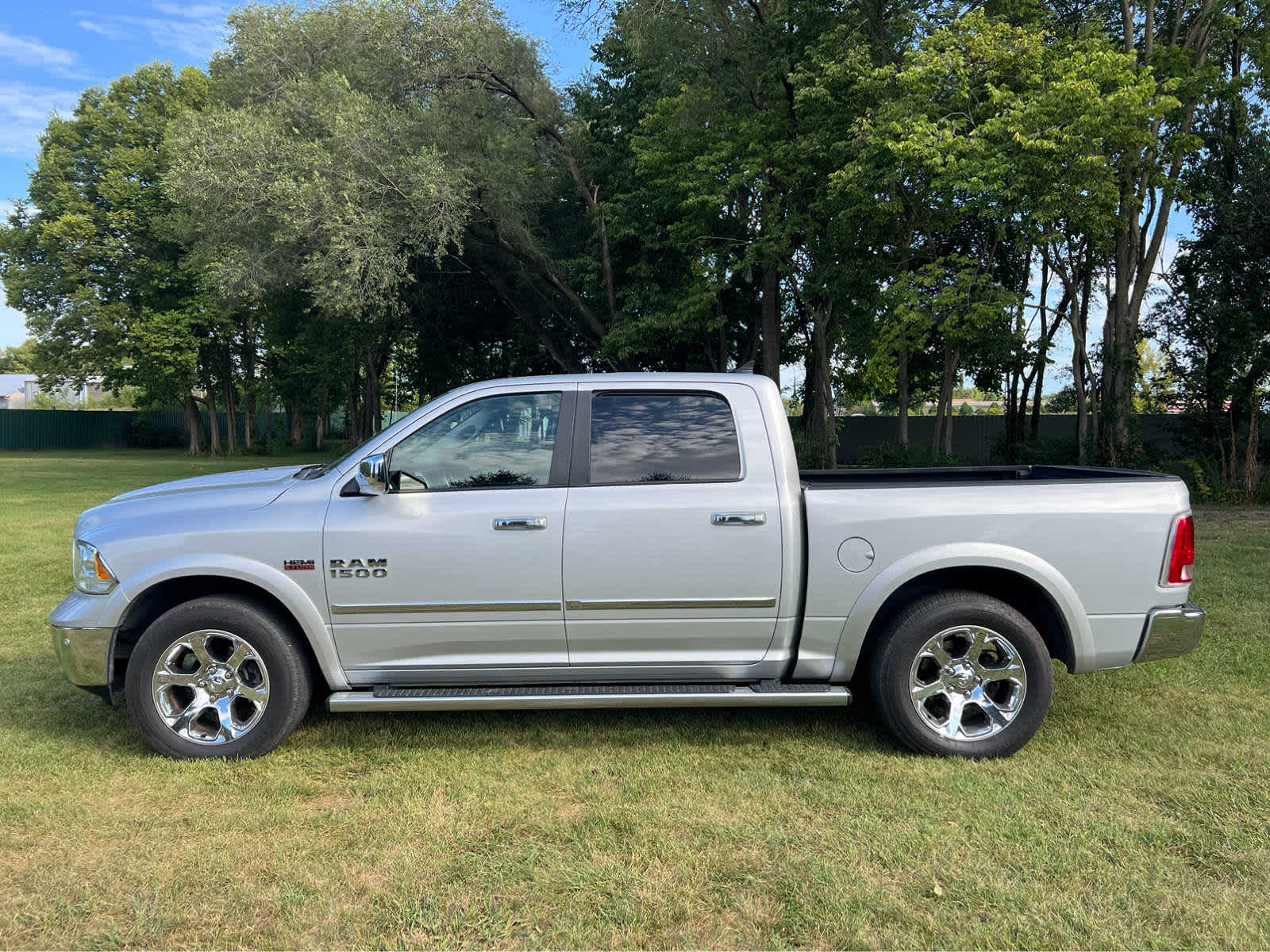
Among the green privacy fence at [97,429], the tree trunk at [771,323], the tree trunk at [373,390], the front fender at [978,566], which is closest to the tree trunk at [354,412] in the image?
the tree trunk at [373,390]

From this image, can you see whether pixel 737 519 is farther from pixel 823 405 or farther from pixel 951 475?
pixel 823 405

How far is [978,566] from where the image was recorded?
436cm

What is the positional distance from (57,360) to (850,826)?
144 feet

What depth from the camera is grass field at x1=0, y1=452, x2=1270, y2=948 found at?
3.01 metres

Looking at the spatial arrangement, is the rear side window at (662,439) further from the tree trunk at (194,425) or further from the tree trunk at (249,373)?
the tree trunk at (194,425)

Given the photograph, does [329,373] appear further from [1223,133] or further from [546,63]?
[1223,133]

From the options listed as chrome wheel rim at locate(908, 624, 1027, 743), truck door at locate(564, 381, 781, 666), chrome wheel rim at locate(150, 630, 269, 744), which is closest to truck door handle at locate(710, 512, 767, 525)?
truck door at locate(564, 381, 781, 666)

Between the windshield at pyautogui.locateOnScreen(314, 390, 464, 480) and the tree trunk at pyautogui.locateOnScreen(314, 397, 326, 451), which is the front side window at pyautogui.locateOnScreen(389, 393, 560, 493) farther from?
the tree trunk at pyautogui.locateOnScreen(314, 397, 326, 451)

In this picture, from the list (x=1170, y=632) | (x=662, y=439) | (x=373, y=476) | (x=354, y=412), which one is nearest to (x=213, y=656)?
(x=373, y=476)

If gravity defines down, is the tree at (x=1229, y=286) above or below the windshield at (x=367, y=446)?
above

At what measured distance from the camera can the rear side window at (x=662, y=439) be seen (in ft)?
14.5

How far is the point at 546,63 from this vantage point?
914 inches

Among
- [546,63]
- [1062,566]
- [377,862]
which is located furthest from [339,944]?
[546,63]

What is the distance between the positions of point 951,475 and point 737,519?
7.59 feet
